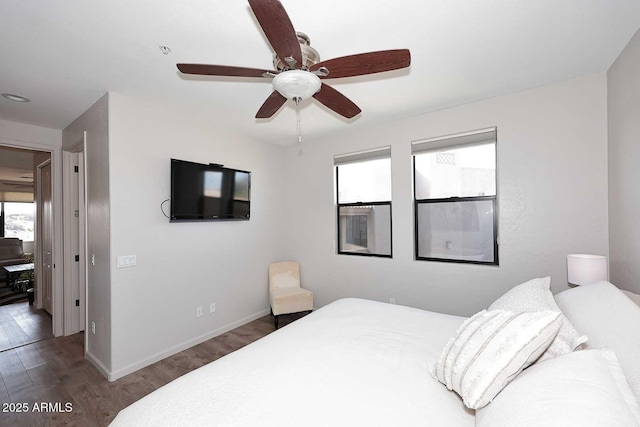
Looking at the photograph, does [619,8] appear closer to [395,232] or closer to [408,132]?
[408,132]

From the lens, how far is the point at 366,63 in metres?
1.45

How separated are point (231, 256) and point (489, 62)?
341cm

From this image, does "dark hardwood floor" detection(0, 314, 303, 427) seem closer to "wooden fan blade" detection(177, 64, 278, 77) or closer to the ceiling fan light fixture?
"wooden fan blade" detection(177, 64, 278, 77)

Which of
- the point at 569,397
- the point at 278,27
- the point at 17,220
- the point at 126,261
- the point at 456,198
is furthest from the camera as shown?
the point at 17,220

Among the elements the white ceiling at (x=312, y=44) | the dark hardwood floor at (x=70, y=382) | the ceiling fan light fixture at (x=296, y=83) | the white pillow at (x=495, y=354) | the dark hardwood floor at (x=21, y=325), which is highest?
the white ceiling at (x=312, y=44)

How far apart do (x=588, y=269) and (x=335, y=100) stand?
2.22 m

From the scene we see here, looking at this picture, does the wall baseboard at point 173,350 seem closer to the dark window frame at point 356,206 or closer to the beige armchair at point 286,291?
the beige armchair at point 286,291

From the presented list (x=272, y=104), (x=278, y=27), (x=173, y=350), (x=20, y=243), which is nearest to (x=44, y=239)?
(x=173, y=350)

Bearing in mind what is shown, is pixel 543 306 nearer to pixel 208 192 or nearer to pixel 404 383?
pixel 404 383

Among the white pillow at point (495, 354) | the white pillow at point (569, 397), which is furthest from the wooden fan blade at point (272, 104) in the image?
the white pillow at point (569, 397)

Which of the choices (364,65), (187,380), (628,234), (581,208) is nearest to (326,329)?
(187,380)

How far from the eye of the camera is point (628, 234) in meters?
1.98

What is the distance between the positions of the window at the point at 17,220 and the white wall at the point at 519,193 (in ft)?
33.8

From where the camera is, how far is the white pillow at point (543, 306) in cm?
114
